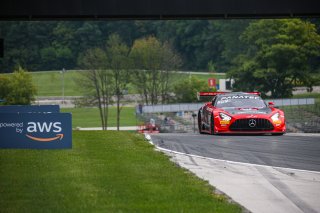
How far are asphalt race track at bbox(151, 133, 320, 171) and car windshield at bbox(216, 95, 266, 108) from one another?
1383 mm

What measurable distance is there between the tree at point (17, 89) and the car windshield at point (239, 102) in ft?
160

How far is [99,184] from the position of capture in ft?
40.7

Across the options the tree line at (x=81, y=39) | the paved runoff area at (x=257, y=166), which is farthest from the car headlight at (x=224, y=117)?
the tree line at (x=81, y=39)

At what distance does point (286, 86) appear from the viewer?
67000mm

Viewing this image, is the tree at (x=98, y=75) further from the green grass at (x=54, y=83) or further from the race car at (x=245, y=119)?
the race car at (x=245, y=119)

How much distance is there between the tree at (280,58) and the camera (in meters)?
65.1

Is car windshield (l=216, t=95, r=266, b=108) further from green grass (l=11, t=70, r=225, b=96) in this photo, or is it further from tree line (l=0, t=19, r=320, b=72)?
tree line (l=0, t=19, r=320, b=72)

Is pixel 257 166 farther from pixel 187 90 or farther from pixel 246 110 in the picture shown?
pixel 187 90

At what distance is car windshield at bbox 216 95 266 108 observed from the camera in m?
23.5

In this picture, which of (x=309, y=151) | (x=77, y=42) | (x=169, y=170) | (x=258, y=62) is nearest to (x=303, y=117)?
(x=258, y=62)

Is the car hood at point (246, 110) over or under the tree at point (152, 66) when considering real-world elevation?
under

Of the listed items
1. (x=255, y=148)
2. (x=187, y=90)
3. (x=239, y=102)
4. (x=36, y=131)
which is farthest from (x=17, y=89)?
(x=255, y=148)

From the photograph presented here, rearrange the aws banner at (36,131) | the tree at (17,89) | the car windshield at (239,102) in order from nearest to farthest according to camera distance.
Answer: the aws banner at (36,131) < the car windshield at (239,102) < the tree at (17,89)

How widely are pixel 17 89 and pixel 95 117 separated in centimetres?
1439
